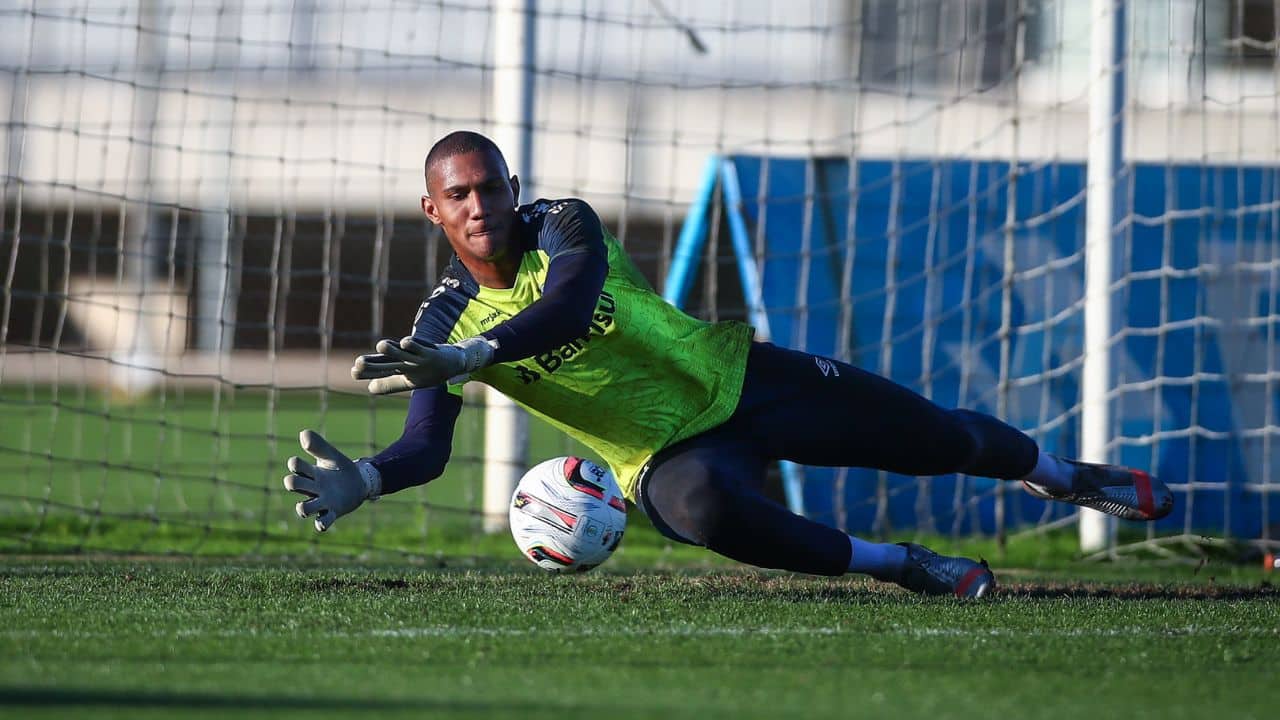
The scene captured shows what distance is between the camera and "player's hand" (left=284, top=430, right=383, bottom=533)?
4.16 meters

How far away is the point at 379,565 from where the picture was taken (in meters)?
6.37

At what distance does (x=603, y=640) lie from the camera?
3943mm

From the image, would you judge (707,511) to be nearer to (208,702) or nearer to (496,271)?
(496,271)

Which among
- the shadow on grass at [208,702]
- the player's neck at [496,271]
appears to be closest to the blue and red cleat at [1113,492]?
the player's neck at [496,271]

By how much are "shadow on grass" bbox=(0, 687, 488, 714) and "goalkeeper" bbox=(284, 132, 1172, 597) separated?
1.17 metres

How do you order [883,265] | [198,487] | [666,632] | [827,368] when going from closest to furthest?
[666,632] → [827,368] → [883,265] → [198,487]

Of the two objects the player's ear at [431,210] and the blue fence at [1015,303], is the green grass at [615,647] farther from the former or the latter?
the blue fence at [1015,303]

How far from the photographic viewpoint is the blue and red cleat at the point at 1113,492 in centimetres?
525

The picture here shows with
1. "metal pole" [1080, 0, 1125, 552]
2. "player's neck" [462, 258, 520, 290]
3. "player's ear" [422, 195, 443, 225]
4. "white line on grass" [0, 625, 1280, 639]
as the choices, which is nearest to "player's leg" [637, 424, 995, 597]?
"white line on grass" [0, 625, 1280, 639]

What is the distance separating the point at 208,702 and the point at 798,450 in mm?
2348

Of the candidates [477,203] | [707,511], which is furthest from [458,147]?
[707,511]

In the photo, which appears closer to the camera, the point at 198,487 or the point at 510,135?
the point at 510,135

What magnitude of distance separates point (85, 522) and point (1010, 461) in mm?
5411

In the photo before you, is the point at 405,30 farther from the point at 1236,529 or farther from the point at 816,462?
the point at 1236,529
